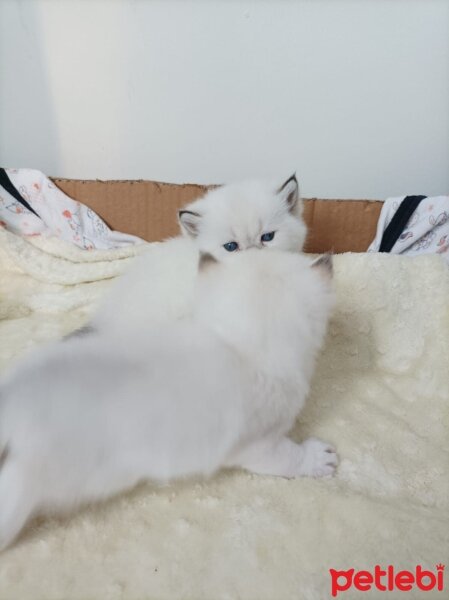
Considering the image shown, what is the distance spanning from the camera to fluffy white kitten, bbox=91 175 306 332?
3.72 ft

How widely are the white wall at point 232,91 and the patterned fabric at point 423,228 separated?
45 centimetres

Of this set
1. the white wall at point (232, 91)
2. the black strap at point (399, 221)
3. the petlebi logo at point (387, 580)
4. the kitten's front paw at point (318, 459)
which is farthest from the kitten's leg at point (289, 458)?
the white wall at point (232, 91)

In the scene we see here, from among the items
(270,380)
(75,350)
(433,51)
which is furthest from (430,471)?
(433,51)

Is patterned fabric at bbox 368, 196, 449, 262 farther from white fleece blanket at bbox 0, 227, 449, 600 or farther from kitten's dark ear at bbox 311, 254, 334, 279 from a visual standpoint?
kitten's dark ear at bbox 311, 254, 334, 279

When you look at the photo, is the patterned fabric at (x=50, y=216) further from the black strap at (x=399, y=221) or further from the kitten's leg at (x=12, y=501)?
the kitten's leg at (x=12, y=501)

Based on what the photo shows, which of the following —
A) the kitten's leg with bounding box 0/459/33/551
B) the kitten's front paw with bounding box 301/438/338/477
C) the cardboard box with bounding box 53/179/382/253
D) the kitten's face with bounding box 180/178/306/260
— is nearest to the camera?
the kitten's leg with bounding box 0/459/33/551

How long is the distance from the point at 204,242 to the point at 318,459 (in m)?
0.66

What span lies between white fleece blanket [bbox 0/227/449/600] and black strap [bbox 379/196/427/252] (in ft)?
0.79

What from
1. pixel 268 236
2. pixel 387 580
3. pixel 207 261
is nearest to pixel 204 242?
pixel 268 236

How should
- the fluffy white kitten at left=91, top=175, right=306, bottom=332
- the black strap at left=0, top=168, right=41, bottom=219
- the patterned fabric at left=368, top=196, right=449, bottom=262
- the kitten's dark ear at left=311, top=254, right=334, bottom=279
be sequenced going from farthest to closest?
the black strap at left=0, top=168, right=41, bottom=219 → the patterned fabric at left=368, top=196, right=449, bottom=262 → the fluffy white kitten at left=91, top=175, right=306, bottom=332 → the kitten's dark ear at left=311, top=254, right=334, bottom=279

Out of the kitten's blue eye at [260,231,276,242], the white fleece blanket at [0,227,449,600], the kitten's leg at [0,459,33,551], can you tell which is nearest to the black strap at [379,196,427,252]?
the white fleece blanket at [0,227,449,600]

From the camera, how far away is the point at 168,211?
1794mm

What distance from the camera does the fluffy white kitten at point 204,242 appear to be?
3.72 ft

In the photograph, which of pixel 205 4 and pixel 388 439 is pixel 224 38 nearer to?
pixel 205 4
